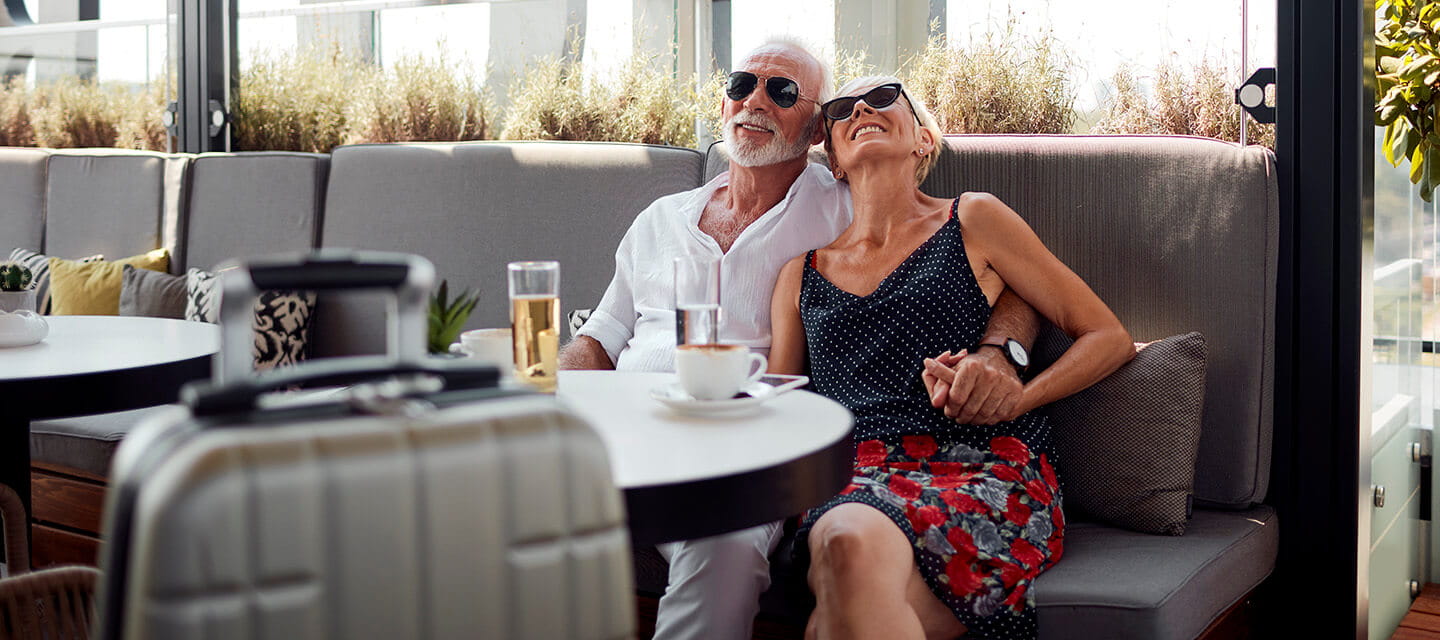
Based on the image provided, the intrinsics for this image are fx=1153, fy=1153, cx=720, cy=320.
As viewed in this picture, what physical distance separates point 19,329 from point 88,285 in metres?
1.64

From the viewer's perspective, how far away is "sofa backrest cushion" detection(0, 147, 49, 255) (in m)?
3.63

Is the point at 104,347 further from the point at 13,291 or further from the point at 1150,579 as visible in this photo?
the point at 1150,579

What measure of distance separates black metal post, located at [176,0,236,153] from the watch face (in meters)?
2.96

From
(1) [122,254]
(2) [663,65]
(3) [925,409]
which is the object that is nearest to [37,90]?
(1) [122,254]

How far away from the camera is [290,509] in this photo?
59 cm

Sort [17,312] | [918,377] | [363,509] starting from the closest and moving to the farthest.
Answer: [363,509] → [17,312] → [918,377]

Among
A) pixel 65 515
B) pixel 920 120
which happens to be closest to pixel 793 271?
pixel 920 120

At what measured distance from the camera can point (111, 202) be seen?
3.55 metres

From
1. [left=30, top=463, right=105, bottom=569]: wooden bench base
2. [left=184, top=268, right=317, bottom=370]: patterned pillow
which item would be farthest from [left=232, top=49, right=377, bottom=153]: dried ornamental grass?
[left=30, top=463, right=105, bottom=569]: wooden bench base

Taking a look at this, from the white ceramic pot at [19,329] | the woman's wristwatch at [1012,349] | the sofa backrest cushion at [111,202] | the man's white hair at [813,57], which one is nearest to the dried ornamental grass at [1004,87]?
the man's white hair at [813,57]

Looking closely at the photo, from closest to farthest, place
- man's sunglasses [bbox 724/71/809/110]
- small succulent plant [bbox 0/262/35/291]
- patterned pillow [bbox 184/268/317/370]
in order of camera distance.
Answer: small succulent plant [bbox 0/262/35/291] < man's sunglasses [bbox 724/71/809/110] < patterned pillow [bbox 184/268/317/370]

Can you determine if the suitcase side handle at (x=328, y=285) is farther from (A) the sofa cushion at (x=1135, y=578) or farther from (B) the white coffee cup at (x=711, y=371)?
(A) the sofa cushion at (x=1135, y=578)

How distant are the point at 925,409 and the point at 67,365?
1.29 metres

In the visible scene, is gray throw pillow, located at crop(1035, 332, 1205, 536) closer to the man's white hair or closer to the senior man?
the senior man
